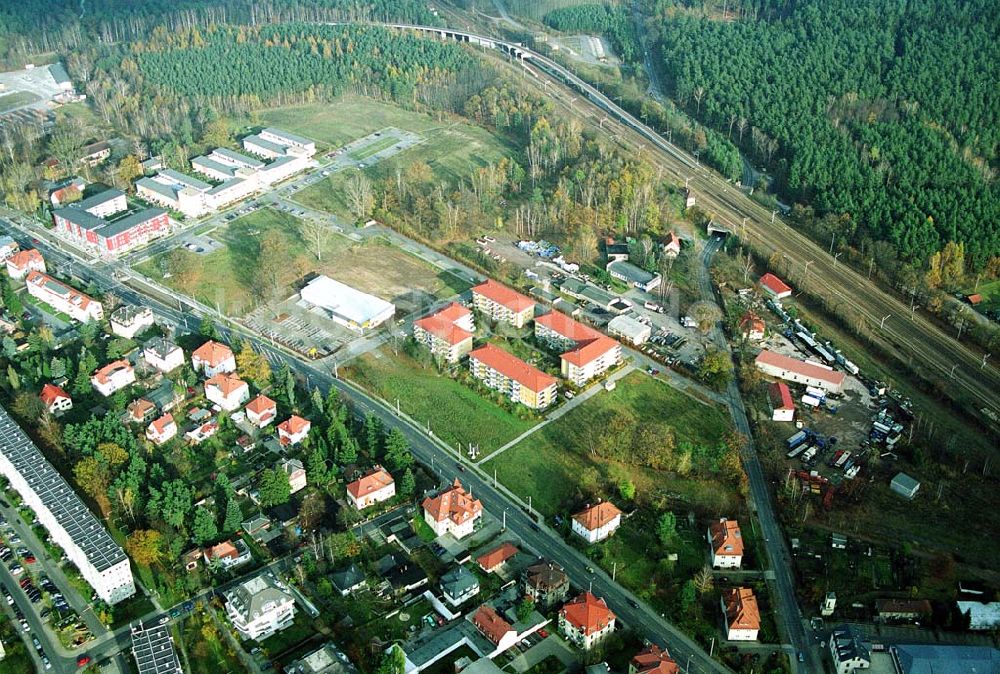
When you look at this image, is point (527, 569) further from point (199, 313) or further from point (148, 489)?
point (199, 313)

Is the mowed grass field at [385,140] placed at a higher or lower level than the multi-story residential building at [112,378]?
higher

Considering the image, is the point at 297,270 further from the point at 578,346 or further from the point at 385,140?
the point at 385,140

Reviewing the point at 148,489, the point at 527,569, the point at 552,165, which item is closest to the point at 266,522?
the point at 148,489

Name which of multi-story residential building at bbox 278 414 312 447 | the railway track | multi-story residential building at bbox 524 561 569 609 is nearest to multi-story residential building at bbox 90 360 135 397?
multi-story residential building at bbox 278 414 312 447

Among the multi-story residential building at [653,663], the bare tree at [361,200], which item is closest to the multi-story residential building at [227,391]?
the bare tree at [361,200]

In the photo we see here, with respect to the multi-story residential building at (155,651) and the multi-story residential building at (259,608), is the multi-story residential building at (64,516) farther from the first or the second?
the multi-story residential building at (259,608)
